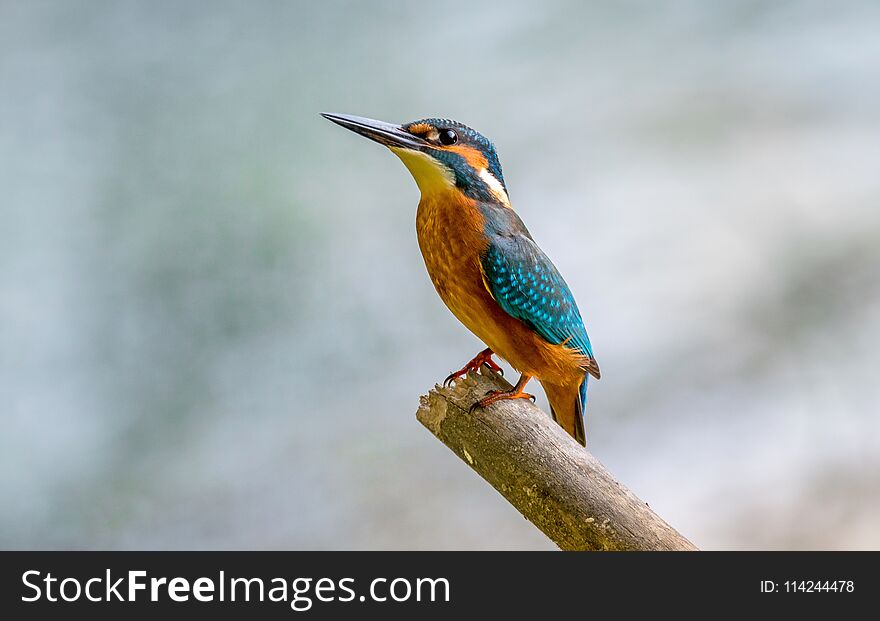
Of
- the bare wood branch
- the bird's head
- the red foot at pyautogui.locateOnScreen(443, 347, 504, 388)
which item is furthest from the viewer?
the red foot at pyautogui.locateOnScreen(443, 347, 504, 388)

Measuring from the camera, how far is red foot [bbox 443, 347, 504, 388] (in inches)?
78.7

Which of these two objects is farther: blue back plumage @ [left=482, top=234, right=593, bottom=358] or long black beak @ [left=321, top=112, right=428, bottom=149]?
blue back plumage @ [left=482, top=234, right=593, bottom=358]

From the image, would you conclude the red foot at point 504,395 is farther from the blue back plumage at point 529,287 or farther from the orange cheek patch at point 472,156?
the orange cheek patch at point 472,156

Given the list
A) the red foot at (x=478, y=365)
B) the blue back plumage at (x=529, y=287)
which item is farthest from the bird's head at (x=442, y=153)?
the red foot at (x=478, y=365)

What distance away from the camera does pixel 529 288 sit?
1.91 meters

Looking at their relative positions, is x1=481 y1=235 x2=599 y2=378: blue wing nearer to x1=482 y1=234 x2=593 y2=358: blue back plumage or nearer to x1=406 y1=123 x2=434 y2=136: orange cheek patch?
x1=482 y1=234 x2=593 y2=358: blue back plumage

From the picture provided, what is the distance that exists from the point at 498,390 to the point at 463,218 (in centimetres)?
38

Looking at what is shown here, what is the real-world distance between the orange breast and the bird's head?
1.2 inches

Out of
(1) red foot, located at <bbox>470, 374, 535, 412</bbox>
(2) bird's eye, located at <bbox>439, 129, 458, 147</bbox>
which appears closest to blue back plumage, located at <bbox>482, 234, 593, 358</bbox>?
(1) red foot, located at <bbox>470, 374, 535, 412</bbox>

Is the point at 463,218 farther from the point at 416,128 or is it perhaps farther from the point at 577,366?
the point at 577,366

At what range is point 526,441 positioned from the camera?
1817mm

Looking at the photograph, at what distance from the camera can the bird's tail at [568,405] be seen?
210 cm

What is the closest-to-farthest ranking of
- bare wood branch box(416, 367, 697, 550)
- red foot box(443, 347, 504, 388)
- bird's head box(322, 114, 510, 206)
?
bare wood branch box(416, 367, 697, 550) → bird's head box(322, 114, 510, 206) → red foot box(443, 347, 504, 388)
